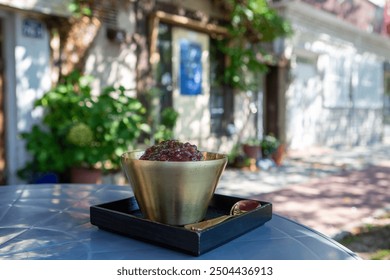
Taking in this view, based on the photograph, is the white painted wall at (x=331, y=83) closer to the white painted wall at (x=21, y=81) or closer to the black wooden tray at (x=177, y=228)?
the white painted wall at (x=21, y=81)

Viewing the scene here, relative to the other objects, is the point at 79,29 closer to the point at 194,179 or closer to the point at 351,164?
the point at 194,179

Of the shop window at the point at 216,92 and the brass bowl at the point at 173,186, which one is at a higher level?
the shop window at the point at 216,92

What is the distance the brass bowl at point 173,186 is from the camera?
0.85 meters

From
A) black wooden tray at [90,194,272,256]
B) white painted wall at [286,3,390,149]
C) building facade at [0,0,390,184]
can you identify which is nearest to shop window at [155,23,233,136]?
building facade at [0,0,390,184]

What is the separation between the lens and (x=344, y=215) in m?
3.95

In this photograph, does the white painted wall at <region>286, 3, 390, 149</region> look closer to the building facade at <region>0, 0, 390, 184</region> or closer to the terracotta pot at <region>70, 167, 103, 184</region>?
the building facade at <region>0, 0, 390, 184</region>

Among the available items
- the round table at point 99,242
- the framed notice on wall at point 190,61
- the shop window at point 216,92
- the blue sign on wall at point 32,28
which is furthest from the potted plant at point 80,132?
the round table at point 99,242

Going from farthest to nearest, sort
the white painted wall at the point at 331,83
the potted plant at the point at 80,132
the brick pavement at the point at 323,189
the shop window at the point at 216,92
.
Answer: the white painted wall at the point at 331,83 < the shop window at the point at 216,92 < the potted plant at the point at 80,132 < the brick pavement at the point at 323,189

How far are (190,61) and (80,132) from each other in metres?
3.01

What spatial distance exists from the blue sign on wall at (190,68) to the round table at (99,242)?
5352mm

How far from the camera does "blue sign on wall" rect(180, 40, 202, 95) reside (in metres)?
6.41

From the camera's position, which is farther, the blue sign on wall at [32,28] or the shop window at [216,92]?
the shop window at [216,92]

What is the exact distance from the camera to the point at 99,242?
0.88 m
